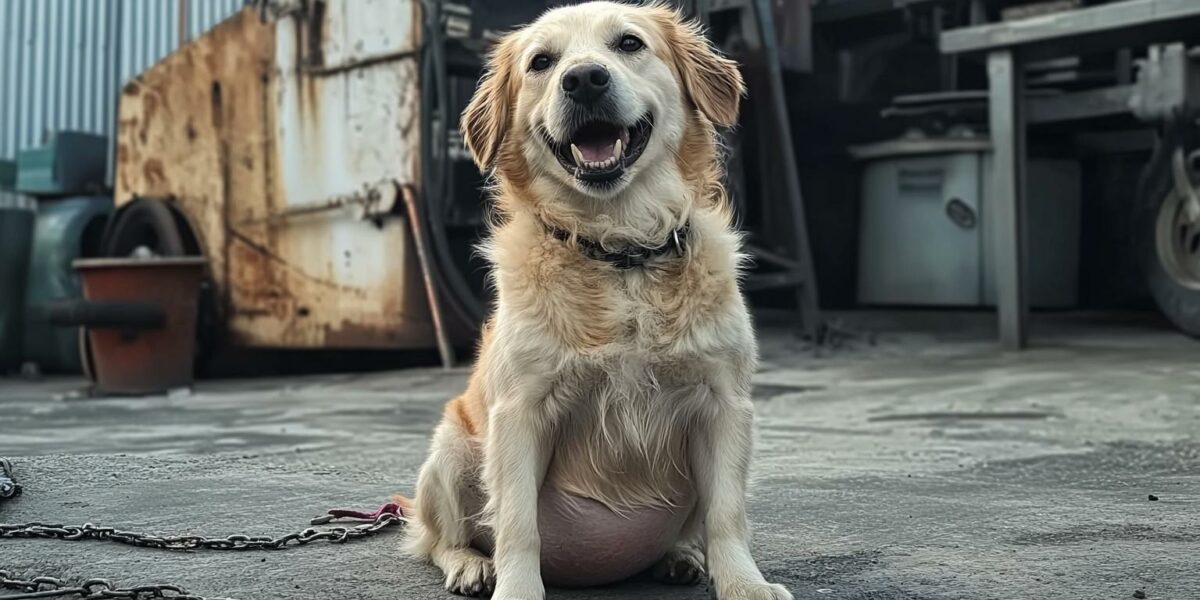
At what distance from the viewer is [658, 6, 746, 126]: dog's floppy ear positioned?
9.60 feet

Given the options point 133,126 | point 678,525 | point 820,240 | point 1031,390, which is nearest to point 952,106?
point 820,240

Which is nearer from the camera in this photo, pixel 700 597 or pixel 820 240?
pixel 700 597

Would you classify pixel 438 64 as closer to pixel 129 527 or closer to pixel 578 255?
pixel 129 527

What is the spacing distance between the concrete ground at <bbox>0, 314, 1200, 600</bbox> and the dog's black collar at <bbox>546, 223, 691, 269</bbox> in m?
0.72

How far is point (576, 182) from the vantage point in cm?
271

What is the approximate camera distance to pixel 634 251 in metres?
2.62

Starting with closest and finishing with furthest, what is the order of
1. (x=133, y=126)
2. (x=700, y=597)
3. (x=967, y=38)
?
(x=700, y=597) < (x=967, y=38) < (x=133, y=126)

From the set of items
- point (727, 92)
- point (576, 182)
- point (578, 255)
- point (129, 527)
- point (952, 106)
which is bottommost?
point (129, 527)

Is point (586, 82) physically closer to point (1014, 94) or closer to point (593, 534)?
point (593, 534)

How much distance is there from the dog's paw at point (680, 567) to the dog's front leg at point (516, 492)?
0.37 metres

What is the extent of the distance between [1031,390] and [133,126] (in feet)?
24.5

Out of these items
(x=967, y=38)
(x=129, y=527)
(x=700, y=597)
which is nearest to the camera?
(x=700, y=597)

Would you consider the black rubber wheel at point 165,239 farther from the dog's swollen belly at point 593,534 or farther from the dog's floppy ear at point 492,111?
the dog's swollen belly at point 593,534

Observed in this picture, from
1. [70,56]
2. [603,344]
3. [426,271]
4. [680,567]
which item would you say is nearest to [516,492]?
[603,344]
